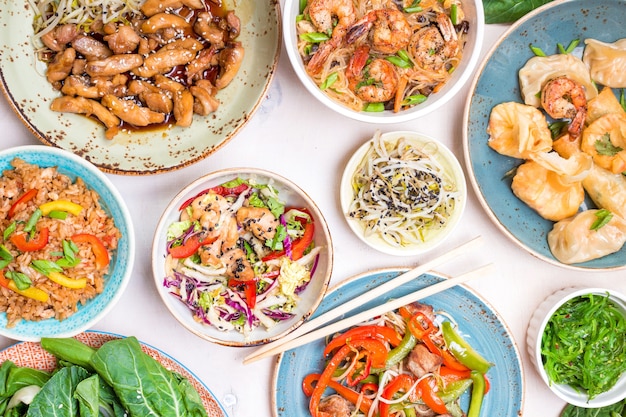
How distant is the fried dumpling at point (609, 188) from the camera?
2.86m

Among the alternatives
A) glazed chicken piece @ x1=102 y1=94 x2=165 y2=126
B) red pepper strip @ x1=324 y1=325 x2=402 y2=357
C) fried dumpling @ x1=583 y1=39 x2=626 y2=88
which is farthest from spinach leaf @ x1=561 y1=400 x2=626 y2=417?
glazed chicken piece @ x1=102 y1=94 x2=165 y2=126

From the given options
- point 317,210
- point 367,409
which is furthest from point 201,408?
point 317,210

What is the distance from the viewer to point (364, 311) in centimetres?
286

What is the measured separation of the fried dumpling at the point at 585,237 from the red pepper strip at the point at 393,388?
865mm

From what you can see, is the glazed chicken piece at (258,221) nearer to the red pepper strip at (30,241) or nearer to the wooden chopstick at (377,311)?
the wooden chopstick at (377,311)

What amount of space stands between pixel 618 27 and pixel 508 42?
516 mm

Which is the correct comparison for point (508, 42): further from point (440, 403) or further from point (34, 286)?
point (34, 286)

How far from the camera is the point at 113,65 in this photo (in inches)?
105

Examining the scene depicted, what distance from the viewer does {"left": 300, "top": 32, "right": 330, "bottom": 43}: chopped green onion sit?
8.61 feet

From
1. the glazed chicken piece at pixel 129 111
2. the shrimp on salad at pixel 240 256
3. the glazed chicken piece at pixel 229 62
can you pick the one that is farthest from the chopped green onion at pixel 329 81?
the glazed chicken piece at pixel 129 111

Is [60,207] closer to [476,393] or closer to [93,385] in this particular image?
[93,385]

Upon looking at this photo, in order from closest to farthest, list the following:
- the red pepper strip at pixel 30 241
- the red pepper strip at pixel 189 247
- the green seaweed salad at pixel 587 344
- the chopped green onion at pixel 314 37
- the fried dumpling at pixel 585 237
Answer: the red pepper strip at pixel 30 241 → the chopped green onion at pixel 314 37 → the red pepper strip at pixel 189 247 → the fried dumpling at pixel 585 237 → the green seaweed salad at pixel 587 344

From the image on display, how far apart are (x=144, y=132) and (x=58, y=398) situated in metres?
1.14

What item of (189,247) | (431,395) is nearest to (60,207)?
(189,247)
